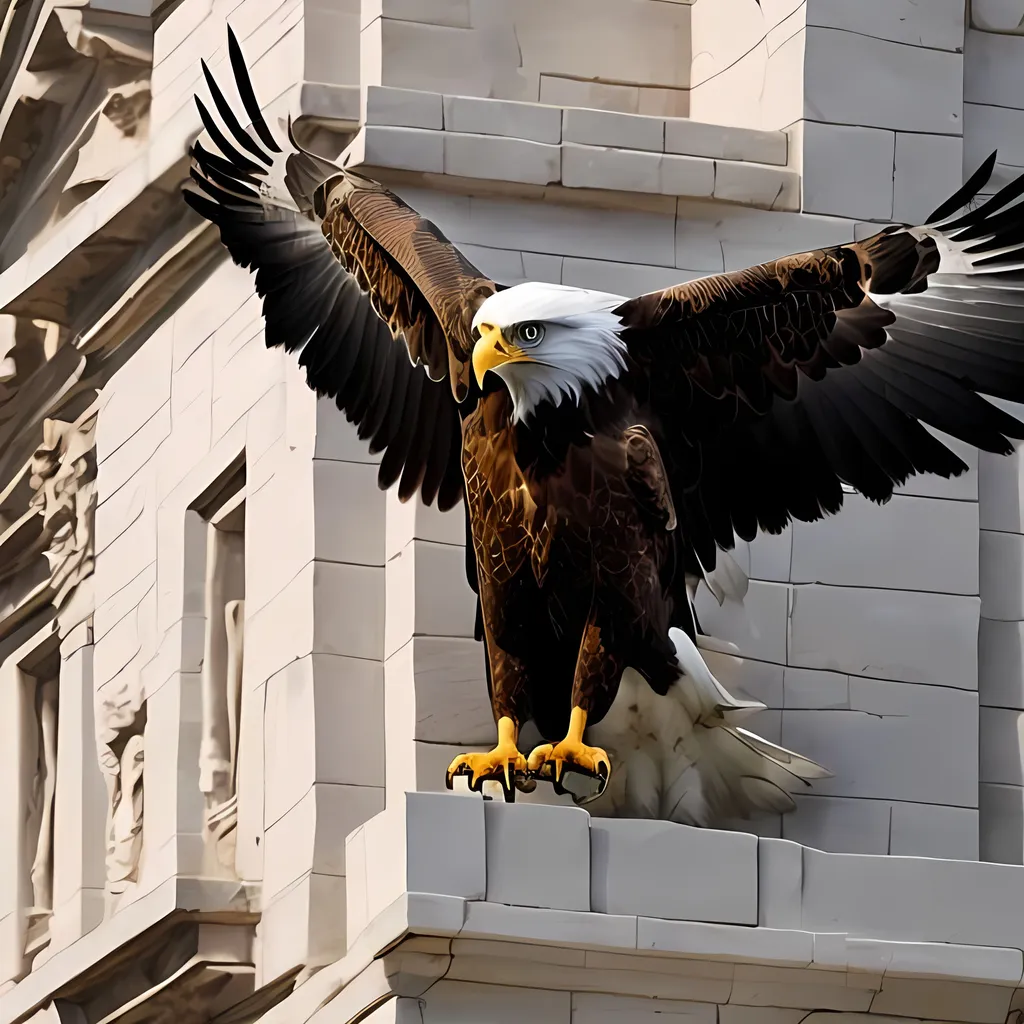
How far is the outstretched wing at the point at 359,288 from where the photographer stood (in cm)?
1255

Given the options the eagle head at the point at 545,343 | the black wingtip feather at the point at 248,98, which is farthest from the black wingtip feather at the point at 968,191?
the black wingtip feather at the point at 248,98

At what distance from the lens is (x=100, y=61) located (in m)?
16.2

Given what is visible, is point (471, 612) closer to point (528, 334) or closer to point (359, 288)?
point (359, 288)

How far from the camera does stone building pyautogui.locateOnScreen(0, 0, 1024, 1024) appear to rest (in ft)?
38.9

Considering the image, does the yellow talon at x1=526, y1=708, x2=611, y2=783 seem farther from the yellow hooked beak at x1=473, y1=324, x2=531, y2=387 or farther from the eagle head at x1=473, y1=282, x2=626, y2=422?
the yellow hooked beak at x1=473, y1=324, x2=531, y2=387

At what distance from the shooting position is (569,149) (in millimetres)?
13727

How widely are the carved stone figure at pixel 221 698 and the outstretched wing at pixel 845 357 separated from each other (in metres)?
2.91

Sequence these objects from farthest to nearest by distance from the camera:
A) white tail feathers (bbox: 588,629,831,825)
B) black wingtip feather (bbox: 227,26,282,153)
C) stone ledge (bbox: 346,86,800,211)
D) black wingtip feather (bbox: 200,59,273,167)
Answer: stone ledge (bbox: 346,86,800,211)
black wingtip feather (bbox: 200,59,273,167)
black wingtip feather (bbox: 227,26,282,153)
white tail feathers (bbox: 588,629,831,825)

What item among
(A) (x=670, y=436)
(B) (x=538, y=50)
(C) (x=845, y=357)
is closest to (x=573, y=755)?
(A) (x=670, y=436)

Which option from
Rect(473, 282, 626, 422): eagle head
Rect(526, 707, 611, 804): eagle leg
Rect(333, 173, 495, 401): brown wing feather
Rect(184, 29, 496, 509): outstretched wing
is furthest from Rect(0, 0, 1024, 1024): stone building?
Rect(473, 282, 626, 422): eagle head

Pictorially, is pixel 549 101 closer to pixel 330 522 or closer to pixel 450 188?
pixel 450 188

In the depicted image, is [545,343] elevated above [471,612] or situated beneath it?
elevated above

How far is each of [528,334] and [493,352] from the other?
0.48 ft

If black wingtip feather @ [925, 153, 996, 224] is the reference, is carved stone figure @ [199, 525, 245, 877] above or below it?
below
